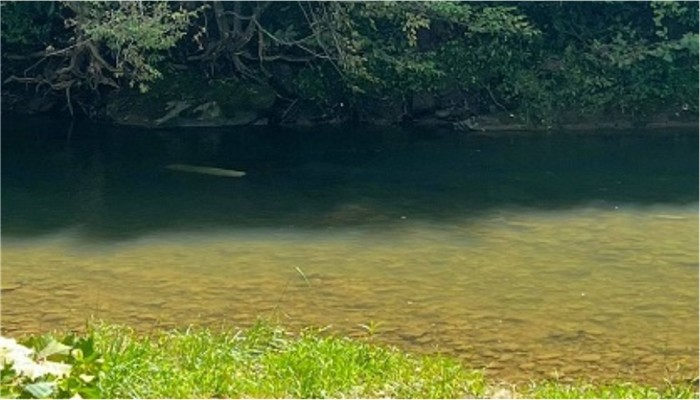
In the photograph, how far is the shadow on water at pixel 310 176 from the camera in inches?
427

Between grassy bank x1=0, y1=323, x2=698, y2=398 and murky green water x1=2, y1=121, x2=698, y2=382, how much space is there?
70 centimetres

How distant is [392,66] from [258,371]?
13457 mm

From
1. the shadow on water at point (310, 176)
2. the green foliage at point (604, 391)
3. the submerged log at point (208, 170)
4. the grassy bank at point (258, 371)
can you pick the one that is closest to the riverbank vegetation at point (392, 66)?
the shadow on water at point (310, 176)

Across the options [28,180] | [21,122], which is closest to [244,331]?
[28,180]

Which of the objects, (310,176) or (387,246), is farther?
(310,176)

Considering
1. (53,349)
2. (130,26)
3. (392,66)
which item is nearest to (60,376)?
(53,349)

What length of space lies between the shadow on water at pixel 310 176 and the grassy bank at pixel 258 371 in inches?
178

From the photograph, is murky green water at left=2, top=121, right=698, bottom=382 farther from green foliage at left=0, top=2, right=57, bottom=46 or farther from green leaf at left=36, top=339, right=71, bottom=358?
green leaf at left=36, top=339, right=71, bottom=358

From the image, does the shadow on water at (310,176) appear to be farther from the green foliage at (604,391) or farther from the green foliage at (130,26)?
the green foliage at (604,391)

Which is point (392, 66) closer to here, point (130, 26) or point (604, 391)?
point (130, 26)

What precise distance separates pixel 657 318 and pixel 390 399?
118 inches

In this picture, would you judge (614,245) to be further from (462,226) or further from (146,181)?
(146,181)

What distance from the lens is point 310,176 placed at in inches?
542

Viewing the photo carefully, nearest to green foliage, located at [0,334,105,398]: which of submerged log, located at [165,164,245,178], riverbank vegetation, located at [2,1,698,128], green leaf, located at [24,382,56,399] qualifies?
green leaf, located at [24,382,56,399]
